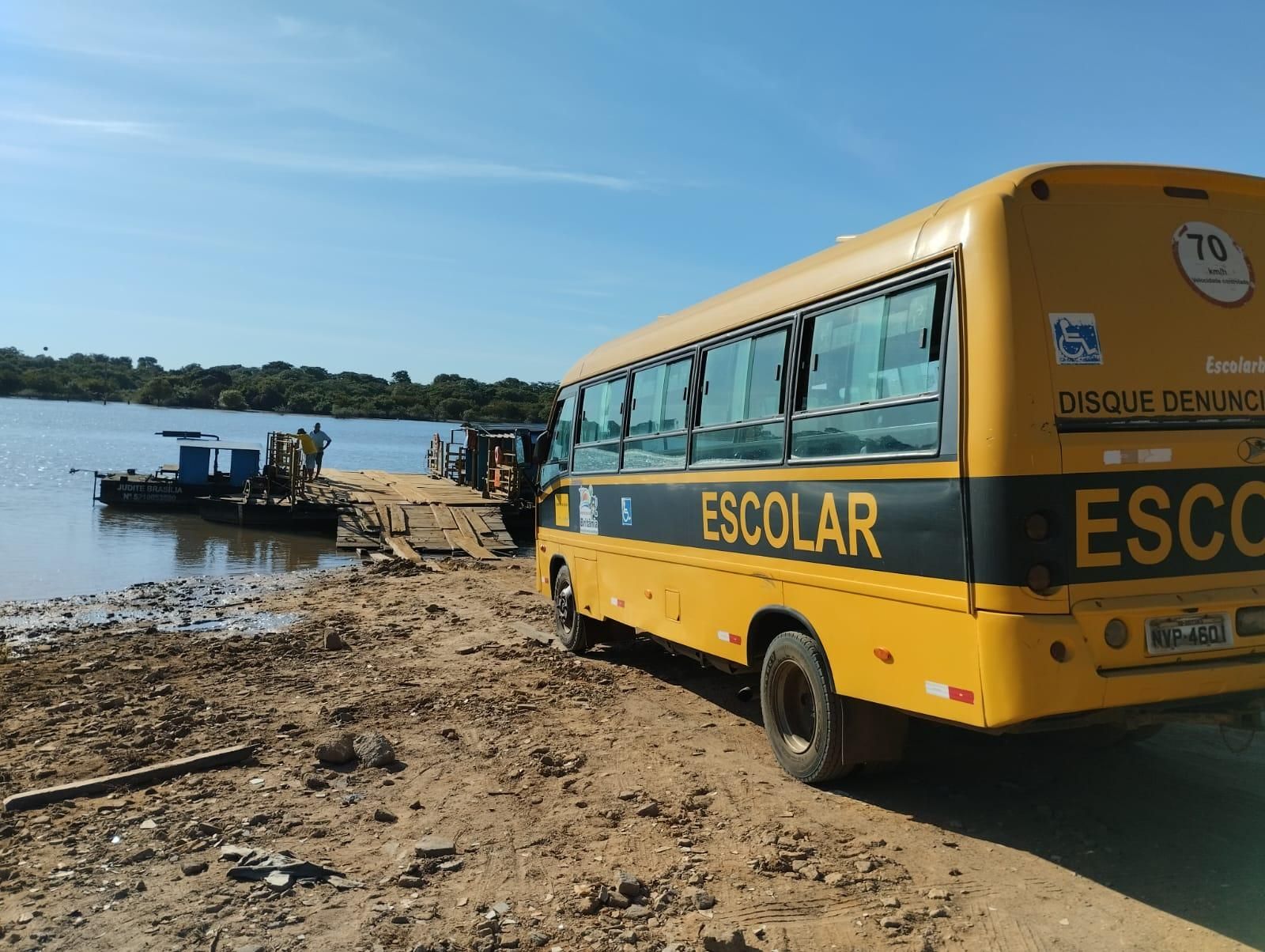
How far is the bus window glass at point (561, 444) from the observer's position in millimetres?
9958

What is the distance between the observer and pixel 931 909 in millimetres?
3871

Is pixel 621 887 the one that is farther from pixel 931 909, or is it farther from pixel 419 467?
pixel 419 467

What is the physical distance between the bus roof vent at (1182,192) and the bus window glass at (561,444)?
6.34m

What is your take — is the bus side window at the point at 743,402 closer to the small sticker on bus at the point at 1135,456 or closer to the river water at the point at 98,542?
the small sticker on bus at the point at 1135,456

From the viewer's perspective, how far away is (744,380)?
20.4ft

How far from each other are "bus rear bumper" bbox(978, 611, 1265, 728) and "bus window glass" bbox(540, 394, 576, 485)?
20.7ft

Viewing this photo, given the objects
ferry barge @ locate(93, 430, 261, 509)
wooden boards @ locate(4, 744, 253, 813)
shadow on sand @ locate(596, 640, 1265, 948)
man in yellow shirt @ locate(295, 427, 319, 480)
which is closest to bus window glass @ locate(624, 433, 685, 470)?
shadow on sand @ locate(596, 640, 1265, 948)

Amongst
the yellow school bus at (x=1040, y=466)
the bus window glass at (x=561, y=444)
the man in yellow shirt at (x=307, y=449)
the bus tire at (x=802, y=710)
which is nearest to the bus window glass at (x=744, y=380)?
the yellow school bus at (x=1040, y=466)

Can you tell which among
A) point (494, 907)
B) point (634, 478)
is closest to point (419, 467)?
point (634, 478)

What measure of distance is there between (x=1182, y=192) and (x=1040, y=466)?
1.57 meters

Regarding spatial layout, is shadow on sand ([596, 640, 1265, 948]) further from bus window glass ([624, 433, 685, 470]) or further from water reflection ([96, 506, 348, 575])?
water reflection ([96, 506, 348, 575])

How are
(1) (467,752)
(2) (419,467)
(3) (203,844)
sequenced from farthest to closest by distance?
(2) (419,467) < (1) (467,752) < (3) (203,844)

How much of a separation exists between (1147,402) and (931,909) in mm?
2314

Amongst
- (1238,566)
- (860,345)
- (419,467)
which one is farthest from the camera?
(419,467)
